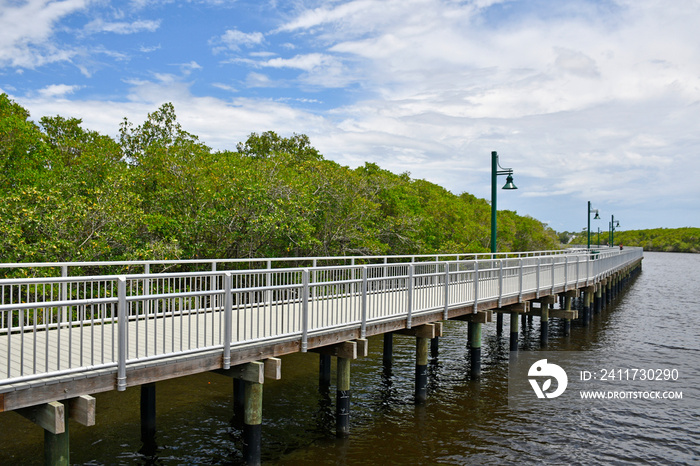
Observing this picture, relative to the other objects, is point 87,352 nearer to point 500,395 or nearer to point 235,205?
point 500,395

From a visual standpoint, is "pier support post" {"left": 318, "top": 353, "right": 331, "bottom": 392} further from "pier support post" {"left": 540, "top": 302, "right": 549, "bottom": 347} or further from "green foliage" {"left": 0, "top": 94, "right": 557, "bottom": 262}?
"pier support post" {"left": 540, "top": 302, "right": 549, "bottom": 347}

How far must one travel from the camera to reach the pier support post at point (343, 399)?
11.1m

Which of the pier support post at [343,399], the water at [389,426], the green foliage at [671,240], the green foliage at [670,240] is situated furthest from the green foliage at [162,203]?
the green foliage at [671,240]

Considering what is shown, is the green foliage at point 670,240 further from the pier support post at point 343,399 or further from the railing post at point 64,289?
the railing post at point 64,289

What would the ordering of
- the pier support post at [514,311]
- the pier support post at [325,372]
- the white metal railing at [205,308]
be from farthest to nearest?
1. the pier support post at [514,311]
2. the pier support post at [325,372]
3. the white metal railing at [205,308]

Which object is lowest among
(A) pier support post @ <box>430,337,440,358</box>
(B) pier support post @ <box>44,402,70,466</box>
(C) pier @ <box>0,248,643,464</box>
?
(A) pier support post @ <box>430,337,440,358</box>

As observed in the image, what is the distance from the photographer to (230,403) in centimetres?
1334

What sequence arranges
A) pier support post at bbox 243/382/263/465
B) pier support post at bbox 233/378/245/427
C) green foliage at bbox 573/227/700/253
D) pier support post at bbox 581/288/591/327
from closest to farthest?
pier support post at bbox 243/382/263/465
pier support post at bbox 233/378/245/427
pier support post at bbox 581/288/591/327
green foliage at bbox 573/227/700/253

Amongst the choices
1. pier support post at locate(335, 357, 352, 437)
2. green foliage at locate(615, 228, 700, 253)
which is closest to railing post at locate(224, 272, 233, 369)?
pier support post at locate(335, 357, 352, 437)

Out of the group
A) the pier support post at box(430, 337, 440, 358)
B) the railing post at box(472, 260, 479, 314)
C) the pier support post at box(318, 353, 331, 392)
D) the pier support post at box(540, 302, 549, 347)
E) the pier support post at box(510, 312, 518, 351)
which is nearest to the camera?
the pier support post at box(318, 353, 331, 392)

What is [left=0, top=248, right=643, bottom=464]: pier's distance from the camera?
21.1 feet

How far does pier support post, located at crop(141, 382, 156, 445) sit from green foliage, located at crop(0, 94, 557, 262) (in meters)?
5.03

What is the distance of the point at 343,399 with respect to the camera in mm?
11047

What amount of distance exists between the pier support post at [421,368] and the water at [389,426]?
0.29 metres
